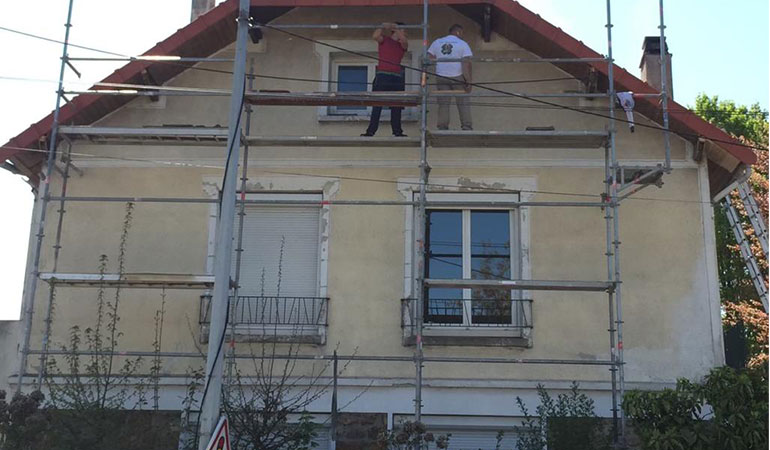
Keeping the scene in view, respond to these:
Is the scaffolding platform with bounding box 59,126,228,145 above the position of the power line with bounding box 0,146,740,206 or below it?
above

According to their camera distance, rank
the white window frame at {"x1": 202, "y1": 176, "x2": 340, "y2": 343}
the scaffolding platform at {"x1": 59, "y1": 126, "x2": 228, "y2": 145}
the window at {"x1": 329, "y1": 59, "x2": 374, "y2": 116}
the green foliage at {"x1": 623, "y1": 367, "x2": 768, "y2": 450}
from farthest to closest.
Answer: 1. the window at {"x1": 329, "y1": 59, "x2": 374, "y2": 116}
2. the white window frame at {"x1": 202, "y1": 176, "x2": 340, "y2": 343}
3. the scaffolding platform at {"x1": 59, "y1": 126, "x2": 228, "y2": 145}
4. the green foliage at {"x1": 623, "y1": 367, "x2": 768, "y2": 450}

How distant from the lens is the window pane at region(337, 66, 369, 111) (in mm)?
12570

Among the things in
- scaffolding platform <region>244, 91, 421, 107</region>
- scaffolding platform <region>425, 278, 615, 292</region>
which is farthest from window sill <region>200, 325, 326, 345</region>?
scaffolding platform <region>244, 91, 421, 107</region>

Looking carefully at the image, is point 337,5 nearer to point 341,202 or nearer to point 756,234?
point 341,202

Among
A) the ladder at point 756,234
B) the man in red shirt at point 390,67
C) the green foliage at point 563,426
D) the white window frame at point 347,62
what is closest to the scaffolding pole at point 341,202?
the man in red shirt at point 390,67

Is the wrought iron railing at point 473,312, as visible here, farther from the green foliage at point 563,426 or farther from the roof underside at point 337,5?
the roof underside at point 337,5

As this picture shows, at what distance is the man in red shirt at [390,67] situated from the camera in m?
11.3

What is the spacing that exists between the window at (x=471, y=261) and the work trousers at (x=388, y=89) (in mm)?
1228

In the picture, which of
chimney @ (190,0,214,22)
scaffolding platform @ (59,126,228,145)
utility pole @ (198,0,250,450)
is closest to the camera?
utility pole @ (198,0,250,450)

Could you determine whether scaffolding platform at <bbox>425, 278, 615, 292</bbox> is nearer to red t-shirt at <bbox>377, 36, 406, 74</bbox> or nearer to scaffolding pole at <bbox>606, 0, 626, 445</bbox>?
scaffolding pole at <bbox>606, 0, 626, 445</bbox>

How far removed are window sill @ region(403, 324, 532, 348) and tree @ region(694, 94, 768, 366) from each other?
27.6ft

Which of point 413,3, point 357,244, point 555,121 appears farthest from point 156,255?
point 555,121

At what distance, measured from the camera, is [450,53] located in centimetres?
1122

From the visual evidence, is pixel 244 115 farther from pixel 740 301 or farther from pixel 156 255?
pixel 740 301
